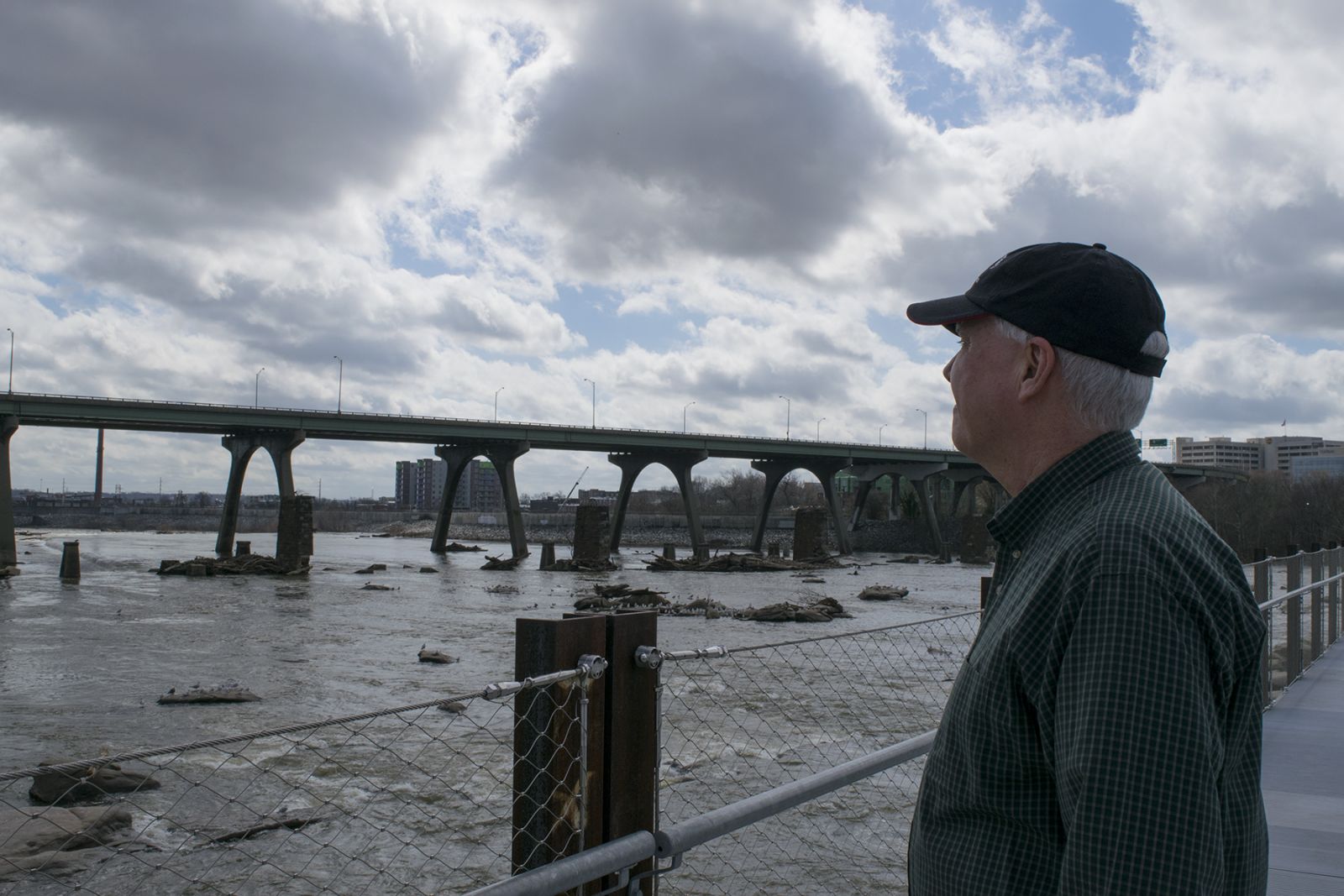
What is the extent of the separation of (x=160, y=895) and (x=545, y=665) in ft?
13.5

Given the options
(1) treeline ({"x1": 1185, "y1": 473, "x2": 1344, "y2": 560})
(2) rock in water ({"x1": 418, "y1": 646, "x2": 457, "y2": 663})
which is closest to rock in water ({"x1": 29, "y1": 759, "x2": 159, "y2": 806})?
(2) rock in water ({"x1": 418, "y1": 646, "x2": 457, "y2": 663})

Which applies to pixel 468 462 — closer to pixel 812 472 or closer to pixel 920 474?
pixel 812 472

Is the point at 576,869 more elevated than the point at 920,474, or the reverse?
the point at 920,474

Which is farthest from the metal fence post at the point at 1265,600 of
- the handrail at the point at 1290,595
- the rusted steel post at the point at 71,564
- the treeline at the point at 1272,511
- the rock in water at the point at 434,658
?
the treeline at the point at 1272,511

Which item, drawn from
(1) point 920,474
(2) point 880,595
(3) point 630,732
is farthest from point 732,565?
(3) point 630,732

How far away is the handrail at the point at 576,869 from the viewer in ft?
8.01

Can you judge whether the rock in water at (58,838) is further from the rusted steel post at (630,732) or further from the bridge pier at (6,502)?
the bridge pier at (6,502)

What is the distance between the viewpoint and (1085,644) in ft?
5.07

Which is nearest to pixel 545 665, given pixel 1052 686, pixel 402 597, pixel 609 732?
pixel 609 732

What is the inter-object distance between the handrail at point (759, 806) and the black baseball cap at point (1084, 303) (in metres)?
1.29

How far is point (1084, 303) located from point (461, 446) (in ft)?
212

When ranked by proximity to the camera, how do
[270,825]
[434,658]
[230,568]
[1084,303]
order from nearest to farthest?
[1084,303], [270,825], [434,658], [230,568]

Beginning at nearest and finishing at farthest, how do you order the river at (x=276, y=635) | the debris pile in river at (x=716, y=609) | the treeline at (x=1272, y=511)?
1. the river at (x=276, y=635)
2. the debris pile in river at (x=716, y=609)
3. the treeline at (x=1272, y=511)

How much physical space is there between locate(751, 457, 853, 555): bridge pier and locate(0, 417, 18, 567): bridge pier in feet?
148
